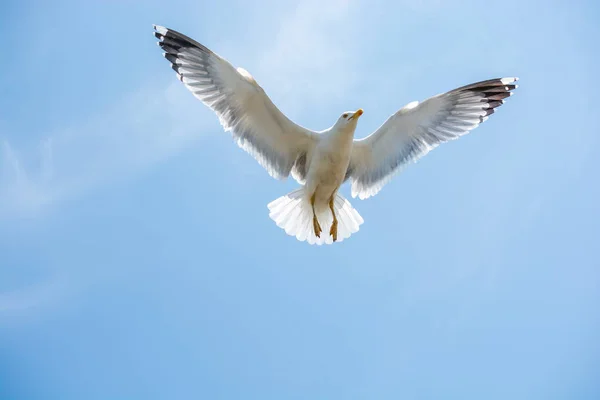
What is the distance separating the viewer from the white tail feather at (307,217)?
8.02m

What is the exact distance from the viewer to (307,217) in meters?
8.09

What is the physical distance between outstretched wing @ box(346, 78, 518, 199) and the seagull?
1cm

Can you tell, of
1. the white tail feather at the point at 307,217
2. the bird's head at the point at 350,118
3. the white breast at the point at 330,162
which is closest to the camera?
the bird's head at the point at 350,118

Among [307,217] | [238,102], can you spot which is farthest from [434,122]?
[238,102]

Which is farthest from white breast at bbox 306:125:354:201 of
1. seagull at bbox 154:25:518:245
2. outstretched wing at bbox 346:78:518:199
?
outstretched wing at bbox 346:78:518:199

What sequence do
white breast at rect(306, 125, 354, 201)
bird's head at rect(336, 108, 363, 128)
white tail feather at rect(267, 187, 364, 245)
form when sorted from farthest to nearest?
white tail feather at rect(267, 187, 364, 245) → white breast at rect(306, 125, 354, 201) → bird's head at rect(336, 108, 363, 128)

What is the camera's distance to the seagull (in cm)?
759

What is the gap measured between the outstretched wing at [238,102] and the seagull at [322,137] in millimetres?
10

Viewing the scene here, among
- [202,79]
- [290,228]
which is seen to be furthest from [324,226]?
[202,79]

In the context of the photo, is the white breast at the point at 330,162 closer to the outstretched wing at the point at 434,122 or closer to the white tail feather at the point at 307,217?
the white tail feather at the point at 307,217

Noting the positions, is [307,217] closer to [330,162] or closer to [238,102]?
[330,162]

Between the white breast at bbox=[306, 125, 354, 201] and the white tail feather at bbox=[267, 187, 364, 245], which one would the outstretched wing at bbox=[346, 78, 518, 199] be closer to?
the white breast at bbox=[306, 125, 354, 201]

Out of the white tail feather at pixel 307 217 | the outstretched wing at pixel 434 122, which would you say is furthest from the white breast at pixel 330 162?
the outstretched wing at pixel 434 122

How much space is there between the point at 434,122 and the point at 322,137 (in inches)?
50.7
